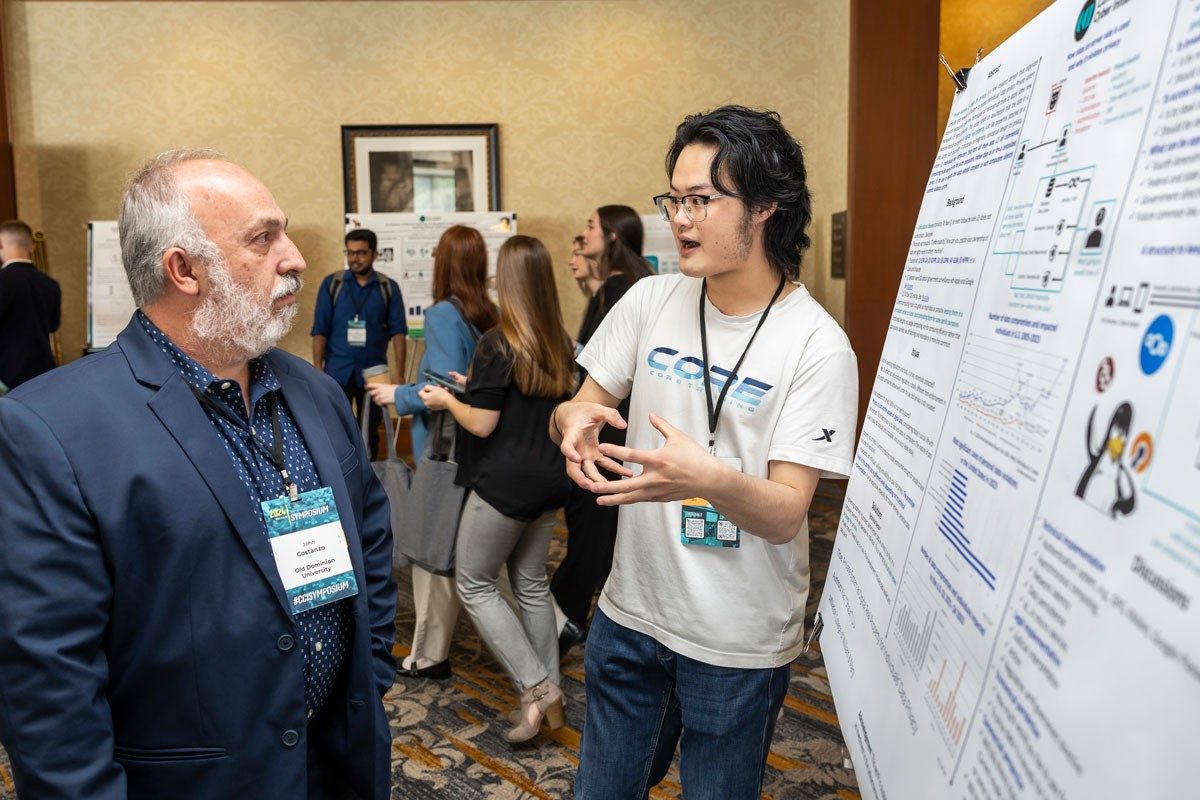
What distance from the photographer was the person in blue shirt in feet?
21.4

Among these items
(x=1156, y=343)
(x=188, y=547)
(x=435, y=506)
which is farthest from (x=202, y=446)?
(x=435, y=506)

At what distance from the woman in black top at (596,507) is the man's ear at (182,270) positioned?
1596 millimetres

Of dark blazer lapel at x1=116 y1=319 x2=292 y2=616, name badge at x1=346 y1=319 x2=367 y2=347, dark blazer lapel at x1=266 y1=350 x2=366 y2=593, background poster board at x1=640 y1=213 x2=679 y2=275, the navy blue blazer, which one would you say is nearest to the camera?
the navy blue blazer

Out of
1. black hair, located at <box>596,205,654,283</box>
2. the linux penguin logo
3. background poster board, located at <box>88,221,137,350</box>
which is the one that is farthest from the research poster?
background poster board, located at <box>88,221,137,350</box>

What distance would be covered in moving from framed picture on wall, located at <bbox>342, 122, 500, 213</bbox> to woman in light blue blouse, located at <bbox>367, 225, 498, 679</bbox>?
159 inches

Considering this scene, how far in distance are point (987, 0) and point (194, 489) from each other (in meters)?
7.52

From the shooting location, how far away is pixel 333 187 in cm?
738

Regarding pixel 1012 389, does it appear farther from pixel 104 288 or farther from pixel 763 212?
pixel 104 288

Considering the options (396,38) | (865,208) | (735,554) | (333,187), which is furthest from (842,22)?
(735,554)

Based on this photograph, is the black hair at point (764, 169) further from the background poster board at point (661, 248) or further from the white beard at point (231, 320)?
the background poster board at point (661, 248)

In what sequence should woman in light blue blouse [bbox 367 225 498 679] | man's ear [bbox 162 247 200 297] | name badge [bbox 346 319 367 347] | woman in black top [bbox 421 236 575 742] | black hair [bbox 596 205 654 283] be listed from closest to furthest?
man's ear [bbox 162 247 200 297] < woman in black top [bbox 421 236 575 742] < woman in light blue blouse [bbox 367 225 498 679] < black hair [bbox 596 205 654 283] < name badge [bbox 346 319 367 347]

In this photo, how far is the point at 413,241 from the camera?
7160mm

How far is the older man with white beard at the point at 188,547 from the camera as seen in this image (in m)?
1.23

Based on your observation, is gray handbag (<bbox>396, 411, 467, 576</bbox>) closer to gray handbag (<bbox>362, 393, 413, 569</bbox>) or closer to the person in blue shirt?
gray handbag (<bbox>362, 393, 413, 569</bbox>)
